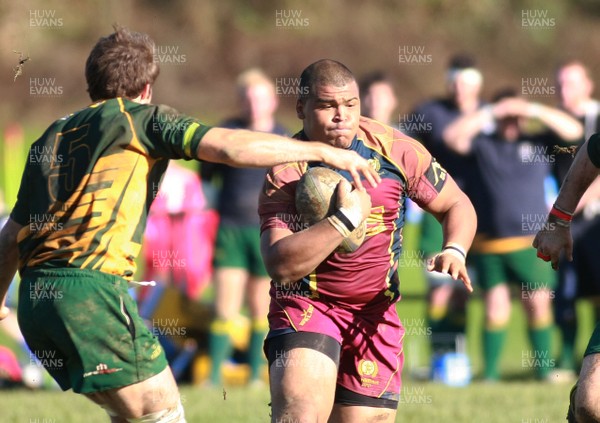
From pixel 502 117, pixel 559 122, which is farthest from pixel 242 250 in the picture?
pixel 559 122

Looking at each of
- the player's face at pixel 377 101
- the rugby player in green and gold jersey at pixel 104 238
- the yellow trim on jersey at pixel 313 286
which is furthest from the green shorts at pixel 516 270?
the rugby player in green and gold jersey at pixel 104 238

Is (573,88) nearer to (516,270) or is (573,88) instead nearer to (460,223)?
(516,270)

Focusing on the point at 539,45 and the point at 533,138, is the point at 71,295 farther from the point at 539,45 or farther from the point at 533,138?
the point at 539,45

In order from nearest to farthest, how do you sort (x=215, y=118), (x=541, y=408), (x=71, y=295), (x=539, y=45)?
(x=71, y=295)
(x=541, y=408)
(x=215, y=118)
(x=539, y=45)


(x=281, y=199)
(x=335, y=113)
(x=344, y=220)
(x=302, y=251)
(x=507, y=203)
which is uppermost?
(x=507, y=203)

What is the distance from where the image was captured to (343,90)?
5480 mm

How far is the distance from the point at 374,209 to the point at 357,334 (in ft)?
1.99

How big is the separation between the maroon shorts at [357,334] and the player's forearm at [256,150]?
0.92m

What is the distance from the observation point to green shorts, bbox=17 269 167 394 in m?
5.01

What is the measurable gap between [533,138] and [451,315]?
1.84 m

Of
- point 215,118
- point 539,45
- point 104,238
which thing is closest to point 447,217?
point 104,238

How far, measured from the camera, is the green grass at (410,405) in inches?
325

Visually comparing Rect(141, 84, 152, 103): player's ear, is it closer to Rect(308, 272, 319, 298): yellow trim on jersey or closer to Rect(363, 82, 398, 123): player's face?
Rect(308, 272, 319, 298): yellow trim on jersey

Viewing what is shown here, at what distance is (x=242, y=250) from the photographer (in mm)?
10477
